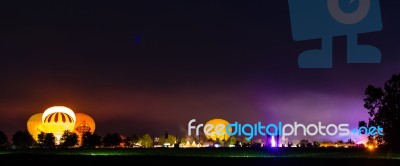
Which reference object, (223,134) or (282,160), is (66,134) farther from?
(282,160)

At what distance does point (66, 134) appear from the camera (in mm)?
135875

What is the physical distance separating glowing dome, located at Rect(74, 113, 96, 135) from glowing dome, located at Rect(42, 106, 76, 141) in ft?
39.1

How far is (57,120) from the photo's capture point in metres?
143

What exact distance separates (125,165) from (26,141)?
12854cm

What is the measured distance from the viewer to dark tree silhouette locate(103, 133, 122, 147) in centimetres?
15475

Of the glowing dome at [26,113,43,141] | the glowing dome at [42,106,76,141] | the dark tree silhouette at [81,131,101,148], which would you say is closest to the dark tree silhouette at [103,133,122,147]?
the glowing dome at [42,106,76,141]

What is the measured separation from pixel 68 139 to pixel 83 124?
31372 millimetres

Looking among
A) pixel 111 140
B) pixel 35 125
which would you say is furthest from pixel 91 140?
pixel 35 125

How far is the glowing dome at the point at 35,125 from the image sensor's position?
154125 mm

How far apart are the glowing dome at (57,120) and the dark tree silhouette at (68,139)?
13.7ft

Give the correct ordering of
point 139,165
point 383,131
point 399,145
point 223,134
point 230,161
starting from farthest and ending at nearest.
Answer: point 223,134, point 383,131, point 399,145, point 230,161, point 139,165

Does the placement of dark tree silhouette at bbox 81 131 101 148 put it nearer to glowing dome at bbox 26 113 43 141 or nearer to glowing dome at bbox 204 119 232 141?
glowing dome at bbox 26 113 43 141

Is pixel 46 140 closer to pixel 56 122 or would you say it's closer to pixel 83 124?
pixel 56 122

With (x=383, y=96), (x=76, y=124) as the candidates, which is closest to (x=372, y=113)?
(x=383, y=96)
